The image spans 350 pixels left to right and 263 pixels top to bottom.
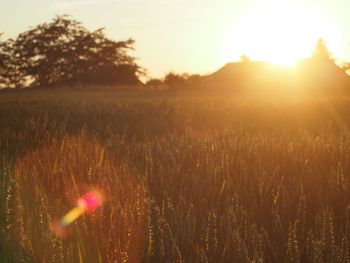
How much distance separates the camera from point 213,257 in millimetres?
1919

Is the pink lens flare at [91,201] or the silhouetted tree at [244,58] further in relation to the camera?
the silhouetted tree at [244,58]

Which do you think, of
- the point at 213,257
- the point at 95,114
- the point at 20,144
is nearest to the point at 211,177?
the point at 213,257

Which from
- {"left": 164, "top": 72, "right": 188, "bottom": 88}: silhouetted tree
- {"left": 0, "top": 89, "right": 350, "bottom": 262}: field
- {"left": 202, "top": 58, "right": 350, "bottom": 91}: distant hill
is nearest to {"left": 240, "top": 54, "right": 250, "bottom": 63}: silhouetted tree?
{"left": 202, "top": 58, "right": 350, "bottom": 91}: distant hill

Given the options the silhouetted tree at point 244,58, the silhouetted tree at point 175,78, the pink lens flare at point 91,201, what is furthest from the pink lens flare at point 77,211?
the silhouetted tree at point 244,58

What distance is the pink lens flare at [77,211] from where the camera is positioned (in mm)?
1878

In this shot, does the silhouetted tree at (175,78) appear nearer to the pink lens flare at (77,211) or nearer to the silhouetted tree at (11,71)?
the silhouetted tree at (11,71)

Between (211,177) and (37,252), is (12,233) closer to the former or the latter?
(37,252)

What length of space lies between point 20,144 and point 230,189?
3.22 meters

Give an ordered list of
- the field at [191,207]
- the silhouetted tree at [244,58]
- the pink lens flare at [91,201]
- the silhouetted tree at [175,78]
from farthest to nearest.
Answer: the silhouetted tree at [244,58]
the silhouetted tree at [175,78]
the pink lens flare at [91,201]
the field at [191,207]

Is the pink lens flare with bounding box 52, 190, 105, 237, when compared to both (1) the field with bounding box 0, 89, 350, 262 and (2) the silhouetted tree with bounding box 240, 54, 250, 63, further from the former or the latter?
(2) the silhouetted tree with bounding box 240, 54, 250, 63

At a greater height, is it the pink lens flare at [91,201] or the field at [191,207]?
the pink lens flare at [91,201]

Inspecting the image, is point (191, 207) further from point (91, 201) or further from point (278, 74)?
point (278, 74)

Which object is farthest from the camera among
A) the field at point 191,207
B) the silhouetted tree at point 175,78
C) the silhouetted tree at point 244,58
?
the silhouetted tree at point 244,58

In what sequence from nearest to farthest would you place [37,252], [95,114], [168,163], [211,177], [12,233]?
[37,252] → [12,233] → [211,177] → [168,163] → [95,114]
